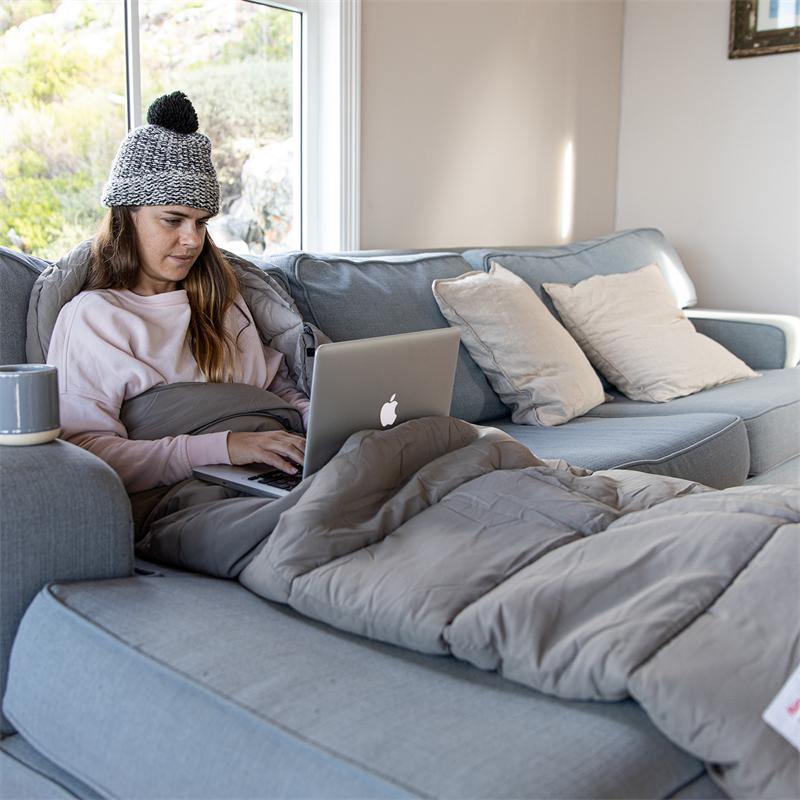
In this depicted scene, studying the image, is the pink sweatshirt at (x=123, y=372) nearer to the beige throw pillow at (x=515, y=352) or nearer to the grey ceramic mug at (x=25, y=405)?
the grey ceramic mug at (x=25, y=405)

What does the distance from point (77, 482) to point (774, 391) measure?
2202mm

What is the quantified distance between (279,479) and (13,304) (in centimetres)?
57

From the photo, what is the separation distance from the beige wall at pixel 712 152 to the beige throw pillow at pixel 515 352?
2035 mm

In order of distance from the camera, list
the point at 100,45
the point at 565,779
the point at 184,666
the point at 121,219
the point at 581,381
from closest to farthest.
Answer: the point at 565,779 → the point at 184,666 → the point at 121,219 → the point at 100,45 → the point at 581,381

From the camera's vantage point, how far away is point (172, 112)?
185 centimetres

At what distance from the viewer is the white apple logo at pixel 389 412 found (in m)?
1.58

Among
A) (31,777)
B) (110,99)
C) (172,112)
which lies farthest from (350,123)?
(31,777)

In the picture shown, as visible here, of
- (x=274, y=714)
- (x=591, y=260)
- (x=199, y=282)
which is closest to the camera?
(x=274, y=714)

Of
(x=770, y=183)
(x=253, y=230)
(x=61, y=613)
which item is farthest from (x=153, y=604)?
(x=770, y=183)

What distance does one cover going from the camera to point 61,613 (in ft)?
4.16

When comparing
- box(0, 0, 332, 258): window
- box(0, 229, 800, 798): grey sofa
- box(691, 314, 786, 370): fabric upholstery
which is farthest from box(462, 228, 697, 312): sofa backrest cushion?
box(0, 229, 800, 798): grey sofa

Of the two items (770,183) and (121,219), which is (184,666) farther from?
(770,183)

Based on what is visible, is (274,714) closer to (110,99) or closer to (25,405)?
(25,405)

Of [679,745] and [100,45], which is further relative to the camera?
[100,45]
